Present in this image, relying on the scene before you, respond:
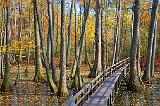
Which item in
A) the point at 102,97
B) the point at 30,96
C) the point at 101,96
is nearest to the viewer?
the point at 102,97

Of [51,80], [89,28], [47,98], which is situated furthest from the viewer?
[89,28]

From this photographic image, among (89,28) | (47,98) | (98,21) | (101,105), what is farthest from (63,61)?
(89,28)

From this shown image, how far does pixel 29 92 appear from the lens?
65.8 feet

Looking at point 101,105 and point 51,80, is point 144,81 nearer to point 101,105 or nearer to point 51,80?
point 51,80

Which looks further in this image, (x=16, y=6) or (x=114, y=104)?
(x=16, y=6)

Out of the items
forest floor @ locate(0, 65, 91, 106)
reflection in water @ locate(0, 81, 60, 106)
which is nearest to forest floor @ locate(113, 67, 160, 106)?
forest floor @ locate(0, 65, 91, 106)

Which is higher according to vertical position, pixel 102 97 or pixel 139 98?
pixel 102 97

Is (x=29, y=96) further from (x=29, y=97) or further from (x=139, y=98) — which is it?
(x=139, y=98)

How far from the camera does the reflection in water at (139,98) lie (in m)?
16.1

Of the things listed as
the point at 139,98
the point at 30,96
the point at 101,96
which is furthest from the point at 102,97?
the point at 30,96

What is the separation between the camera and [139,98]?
1747cm

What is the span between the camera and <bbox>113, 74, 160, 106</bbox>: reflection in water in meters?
16.1

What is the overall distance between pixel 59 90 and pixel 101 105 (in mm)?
6526

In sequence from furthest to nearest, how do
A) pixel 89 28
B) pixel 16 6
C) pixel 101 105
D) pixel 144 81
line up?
pixel 89 28 < pixel 16 6 < pixel 144 81 < pixel 101 105
